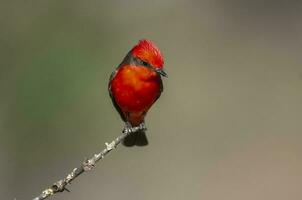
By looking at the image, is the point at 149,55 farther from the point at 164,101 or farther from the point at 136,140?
the point at 164,101

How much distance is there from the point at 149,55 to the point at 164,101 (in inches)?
171

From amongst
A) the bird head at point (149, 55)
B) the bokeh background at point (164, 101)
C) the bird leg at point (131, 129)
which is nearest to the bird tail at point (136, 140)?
the bird leg at point (131, 129)

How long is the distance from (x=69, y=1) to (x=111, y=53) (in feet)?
3.49

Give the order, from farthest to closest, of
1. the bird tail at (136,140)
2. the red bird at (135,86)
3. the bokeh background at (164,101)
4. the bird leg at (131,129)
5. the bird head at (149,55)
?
the bokeh background at (164,101) → the bird tail at (136,140) → the red bird at (135,86) → the bird head at (149,55) → the bird leg at (131,129)

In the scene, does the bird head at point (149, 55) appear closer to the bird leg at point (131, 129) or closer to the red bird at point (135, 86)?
the red bird at point (135, 86)

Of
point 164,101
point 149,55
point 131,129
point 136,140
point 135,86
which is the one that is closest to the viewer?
point 131,129

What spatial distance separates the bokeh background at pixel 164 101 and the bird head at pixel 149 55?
2847 millimetres

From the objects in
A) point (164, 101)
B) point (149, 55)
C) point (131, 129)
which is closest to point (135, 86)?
point (149, 55)

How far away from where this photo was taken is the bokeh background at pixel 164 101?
7.03 metres

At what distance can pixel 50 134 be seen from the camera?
24.4 ft

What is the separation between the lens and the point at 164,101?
26.5 ft

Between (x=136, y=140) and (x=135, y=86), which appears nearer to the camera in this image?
(x=135, y=86)

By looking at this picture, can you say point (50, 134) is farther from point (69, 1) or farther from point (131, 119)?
point (131, 119)

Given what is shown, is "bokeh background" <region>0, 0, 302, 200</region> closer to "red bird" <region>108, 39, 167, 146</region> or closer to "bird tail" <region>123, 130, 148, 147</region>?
"bird tail" <region>123, 130, 148, 147</region>
